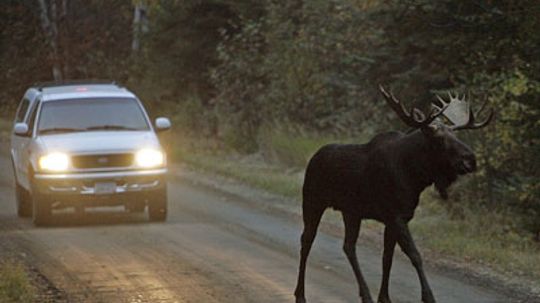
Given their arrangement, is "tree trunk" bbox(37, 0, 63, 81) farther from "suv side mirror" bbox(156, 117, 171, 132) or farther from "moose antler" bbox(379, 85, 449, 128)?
"moose antler" bbox(379, 85, 449, 128)

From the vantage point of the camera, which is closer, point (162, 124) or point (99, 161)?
point (99, 161)

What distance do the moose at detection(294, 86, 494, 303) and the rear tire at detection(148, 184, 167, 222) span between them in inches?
321

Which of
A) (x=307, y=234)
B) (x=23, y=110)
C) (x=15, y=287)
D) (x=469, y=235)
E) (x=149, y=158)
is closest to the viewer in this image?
(x=307, y=234)

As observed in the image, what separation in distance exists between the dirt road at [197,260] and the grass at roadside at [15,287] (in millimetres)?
404

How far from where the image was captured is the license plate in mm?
20141

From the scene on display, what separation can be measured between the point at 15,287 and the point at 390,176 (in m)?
3.81

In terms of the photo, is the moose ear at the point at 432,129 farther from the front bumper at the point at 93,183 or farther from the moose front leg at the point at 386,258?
the front bumper at the point at 93,183

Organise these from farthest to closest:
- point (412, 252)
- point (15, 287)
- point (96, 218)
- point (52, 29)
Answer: point (52, 29) → point (96, 218) → point (15, 287) → point (412, 252)

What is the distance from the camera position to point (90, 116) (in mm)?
21203

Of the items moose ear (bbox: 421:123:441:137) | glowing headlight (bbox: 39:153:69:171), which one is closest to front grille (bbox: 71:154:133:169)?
glowing headlight (bbox: 39:153:69:171)

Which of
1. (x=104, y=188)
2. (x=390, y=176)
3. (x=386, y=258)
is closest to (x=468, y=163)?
(x=390, y=176)

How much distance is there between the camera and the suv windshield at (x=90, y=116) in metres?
21.0

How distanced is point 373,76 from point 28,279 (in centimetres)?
1062

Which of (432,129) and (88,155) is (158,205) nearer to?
(88,155)
